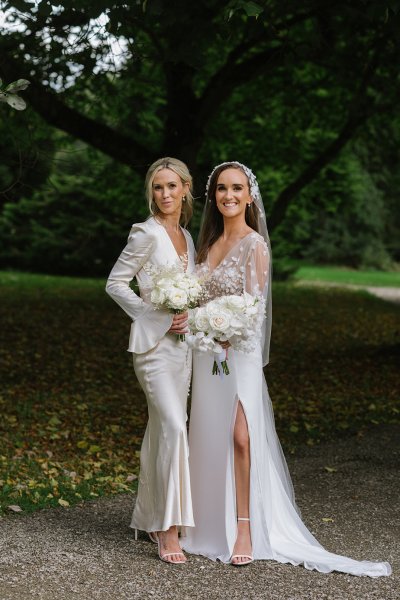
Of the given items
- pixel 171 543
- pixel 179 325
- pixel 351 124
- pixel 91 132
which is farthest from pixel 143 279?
pixel 351 124

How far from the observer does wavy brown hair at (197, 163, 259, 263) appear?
5332 millimetres

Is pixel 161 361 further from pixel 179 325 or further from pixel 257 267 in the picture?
pixel 257 267

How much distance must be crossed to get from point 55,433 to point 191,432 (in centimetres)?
380

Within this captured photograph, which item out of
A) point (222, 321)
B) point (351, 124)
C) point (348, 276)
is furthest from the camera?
point (348, 276)

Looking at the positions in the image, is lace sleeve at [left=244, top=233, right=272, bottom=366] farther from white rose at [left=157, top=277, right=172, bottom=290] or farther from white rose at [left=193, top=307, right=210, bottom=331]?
white rose at [left=157, top=277, right=172, bottom=290]

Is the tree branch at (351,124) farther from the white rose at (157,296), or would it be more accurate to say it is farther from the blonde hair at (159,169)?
the white rose at (157,296)

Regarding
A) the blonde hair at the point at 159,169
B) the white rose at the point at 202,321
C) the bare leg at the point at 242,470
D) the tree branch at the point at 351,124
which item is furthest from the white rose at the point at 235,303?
the tree branch at the point at 351,124

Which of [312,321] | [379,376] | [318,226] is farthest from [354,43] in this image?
[318,226]

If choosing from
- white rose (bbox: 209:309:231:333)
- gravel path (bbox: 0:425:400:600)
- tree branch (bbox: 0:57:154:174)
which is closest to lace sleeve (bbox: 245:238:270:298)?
white rose (bbox: 209:309:231:333)

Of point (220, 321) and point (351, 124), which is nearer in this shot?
point (220, 321)

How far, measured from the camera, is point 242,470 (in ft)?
16.9

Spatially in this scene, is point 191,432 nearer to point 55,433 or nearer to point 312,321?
point 55,433

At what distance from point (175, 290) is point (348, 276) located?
3222cm

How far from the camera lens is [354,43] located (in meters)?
13.8
